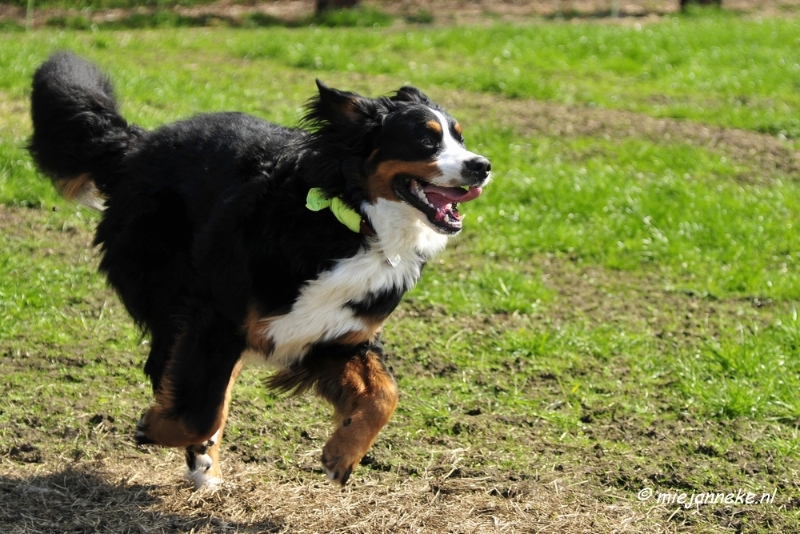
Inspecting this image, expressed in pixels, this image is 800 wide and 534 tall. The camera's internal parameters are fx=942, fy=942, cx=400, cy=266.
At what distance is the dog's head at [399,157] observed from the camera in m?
3.82

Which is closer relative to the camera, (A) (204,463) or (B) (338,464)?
(B) (338,464)

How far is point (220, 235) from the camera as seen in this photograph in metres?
3.96

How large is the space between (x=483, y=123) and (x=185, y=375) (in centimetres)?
591

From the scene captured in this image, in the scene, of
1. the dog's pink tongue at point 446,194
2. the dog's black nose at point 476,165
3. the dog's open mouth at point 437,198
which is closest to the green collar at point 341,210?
the dog's open mouth at point 437,198

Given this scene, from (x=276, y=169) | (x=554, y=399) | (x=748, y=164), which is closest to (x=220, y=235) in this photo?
(x=276, y=169)

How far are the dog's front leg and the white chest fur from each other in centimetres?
19

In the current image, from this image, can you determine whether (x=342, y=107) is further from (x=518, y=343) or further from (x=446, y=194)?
(x=518, y=343)

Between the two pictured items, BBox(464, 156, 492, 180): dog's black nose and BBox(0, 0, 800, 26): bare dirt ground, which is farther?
BBox(0, 0, 800, 26): bare dirt ground

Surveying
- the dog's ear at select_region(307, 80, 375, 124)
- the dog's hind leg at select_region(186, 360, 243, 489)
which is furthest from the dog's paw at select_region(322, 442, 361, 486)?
the dog's ear at select_region(307, 80, 375, 124)

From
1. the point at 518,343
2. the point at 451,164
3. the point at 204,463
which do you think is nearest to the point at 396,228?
the point at 451,164

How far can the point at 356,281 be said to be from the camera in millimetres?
3822

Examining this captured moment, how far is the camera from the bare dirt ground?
14484 millimetres

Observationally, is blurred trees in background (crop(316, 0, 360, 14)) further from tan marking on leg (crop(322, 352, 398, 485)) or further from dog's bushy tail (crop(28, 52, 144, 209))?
tan marking on leg (crop(322, 352, 398, 485))

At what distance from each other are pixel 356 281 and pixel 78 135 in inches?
Result: 68.3
